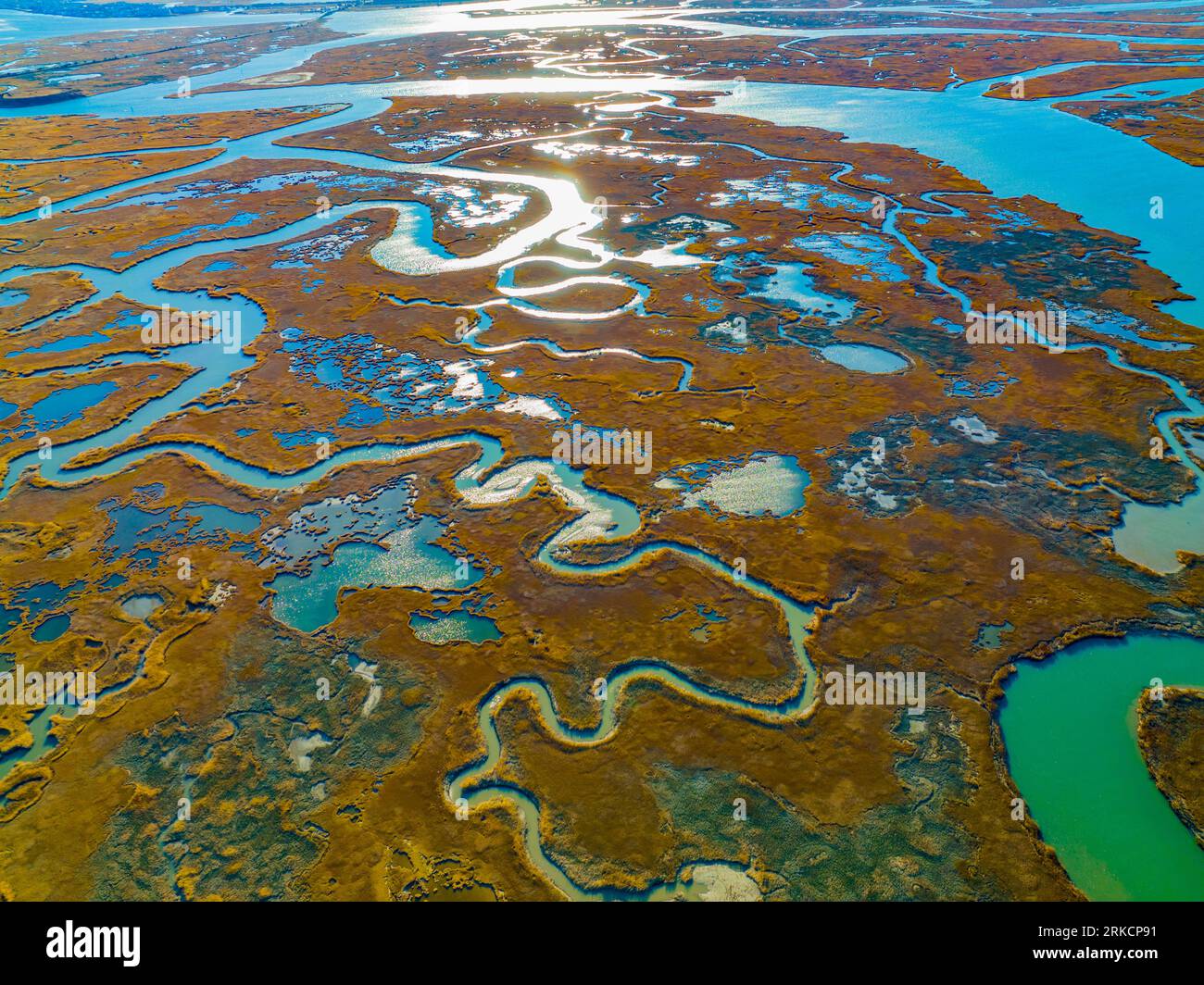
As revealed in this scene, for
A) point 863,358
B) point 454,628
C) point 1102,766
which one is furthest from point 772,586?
point 863,358

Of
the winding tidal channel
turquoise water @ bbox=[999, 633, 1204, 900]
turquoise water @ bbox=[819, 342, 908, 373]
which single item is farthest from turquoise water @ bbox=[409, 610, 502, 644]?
turquoise water @ bbox=[819, 342, 908, 373]

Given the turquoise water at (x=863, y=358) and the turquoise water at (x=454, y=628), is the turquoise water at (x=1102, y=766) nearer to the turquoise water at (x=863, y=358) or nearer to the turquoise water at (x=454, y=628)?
the turquoise water at (x=454, y=628)

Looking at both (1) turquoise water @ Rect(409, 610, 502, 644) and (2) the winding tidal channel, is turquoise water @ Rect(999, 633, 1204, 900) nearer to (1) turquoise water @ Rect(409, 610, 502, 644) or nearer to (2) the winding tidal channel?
(2) the winding tidal channel

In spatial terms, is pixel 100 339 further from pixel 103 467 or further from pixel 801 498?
pixel 801 498

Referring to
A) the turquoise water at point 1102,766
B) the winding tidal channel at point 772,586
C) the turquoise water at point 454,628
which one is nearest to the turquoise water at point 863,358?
the winding tidal channel at point 772,586

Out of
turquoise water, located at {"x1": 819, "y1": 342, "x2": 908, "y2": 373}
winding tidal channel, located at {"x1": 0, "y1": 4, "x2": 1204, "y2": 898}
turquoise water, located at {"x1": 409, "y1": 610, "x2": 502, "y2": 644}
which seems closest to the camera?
winding tidal channel, located at {"x1": 0, "y1": 4, "x2": 1204, "y2": 898}

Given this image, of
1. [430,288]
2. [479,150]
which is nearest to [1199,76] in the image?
[479,150]
